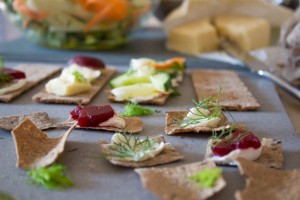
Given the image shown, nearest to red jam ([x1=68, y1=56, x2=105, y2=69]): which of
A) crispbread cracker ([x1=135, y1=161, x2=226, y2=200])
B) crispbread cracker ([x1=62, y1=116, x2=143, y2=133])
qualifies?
crispbread cracker ([x1=62, y1=116, x2=143, y2=133])

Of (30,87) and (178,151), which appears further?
(30,87)

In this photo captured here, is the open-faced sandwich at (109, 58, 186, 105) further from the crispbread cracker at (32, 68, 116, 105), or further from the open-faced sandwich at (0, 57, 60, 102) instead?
the open-faced sandwich at (0, 57, 60, 102)

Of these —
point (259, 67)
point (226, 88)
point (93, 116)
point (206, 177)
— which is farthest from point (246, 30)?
point (206, 177)

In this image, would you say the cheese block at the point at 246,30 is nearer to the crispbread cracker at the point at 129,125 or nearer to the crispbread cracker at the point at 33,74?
the crispbread cracker at the point at 33,74

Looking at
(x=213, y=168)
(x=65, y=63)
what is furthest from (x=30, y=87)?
(x=213, y=168)

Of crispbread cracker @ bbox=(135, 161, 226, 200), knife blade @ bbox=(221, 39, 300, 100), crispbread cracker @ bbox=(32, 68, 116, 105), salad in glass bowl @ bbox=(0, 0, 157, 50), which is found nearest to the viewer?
crispbread cracker @ bbox=(135, 161, 226, 200)

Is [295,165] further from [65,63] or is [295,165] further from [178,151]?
[65,63]
